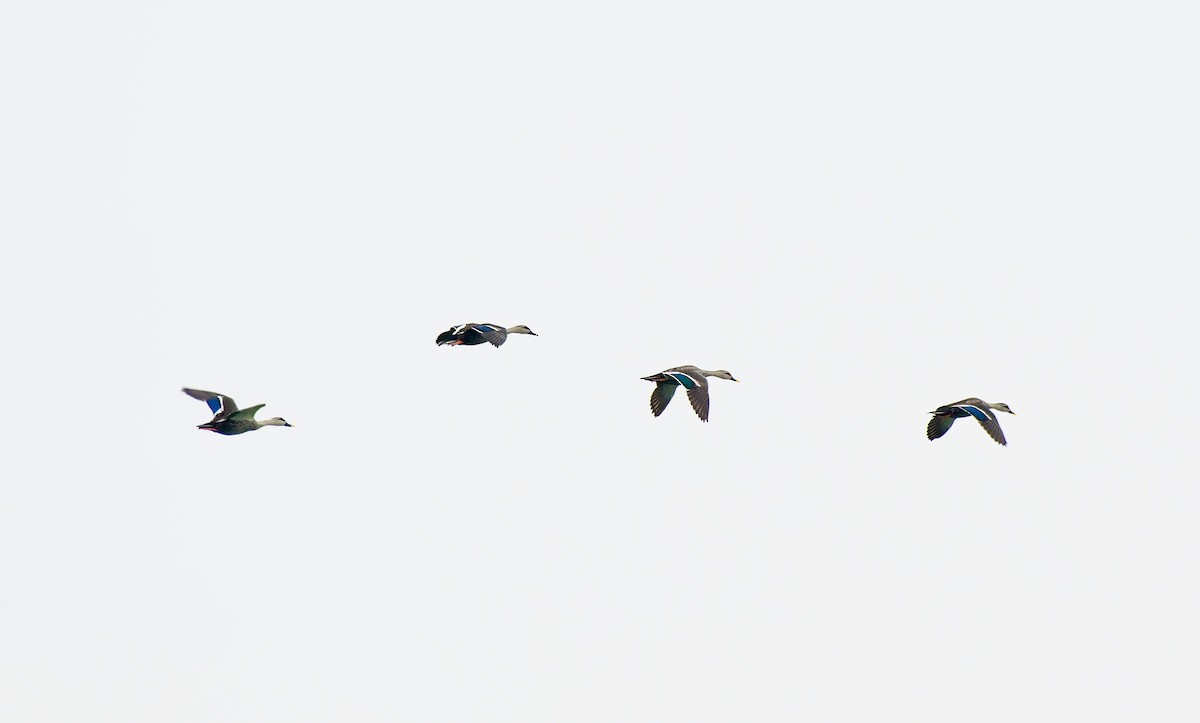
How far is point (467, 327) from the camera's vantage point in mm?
50844

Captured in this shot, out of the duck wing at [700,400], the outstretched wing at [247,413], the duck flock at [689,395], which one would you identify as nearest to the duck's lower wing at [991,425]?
the duck flock at [689,395]

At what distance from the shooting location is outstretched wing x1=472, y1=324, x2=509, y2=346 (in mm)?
50844

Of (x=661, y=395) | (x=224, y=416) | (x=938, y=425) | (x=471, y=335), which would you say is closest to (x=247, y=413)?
(x=224, y=416)

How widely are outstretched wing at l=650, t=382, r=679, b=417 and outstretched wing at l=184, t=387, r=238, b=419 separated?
38.1 ft

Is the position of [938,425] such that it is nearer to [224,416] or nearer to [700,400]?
[700,400]

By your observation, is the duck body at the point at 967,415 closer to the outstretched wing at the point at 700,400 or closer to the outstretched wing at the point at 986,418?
the outstretched wing at the point at 986,418

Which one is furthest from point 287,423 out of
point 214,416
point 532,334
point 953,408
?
point 953,408

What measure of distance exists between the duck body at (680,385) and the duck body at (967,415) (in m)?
6.80

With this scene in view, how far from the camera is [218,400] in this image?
46906mm

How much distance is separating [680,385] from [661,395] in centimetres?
61

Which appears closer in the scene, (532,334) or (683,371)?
(683,371)

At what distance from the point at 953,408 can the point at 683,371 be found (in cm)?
784

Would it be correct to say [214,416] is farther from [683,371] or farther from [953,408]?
[953,408]

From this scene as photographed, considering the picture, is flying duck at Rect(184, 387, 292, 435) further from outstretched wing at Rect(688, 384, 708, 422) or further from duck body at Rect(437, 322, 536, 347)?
outstretched wing at Rect(688, 384, 708, 422)
